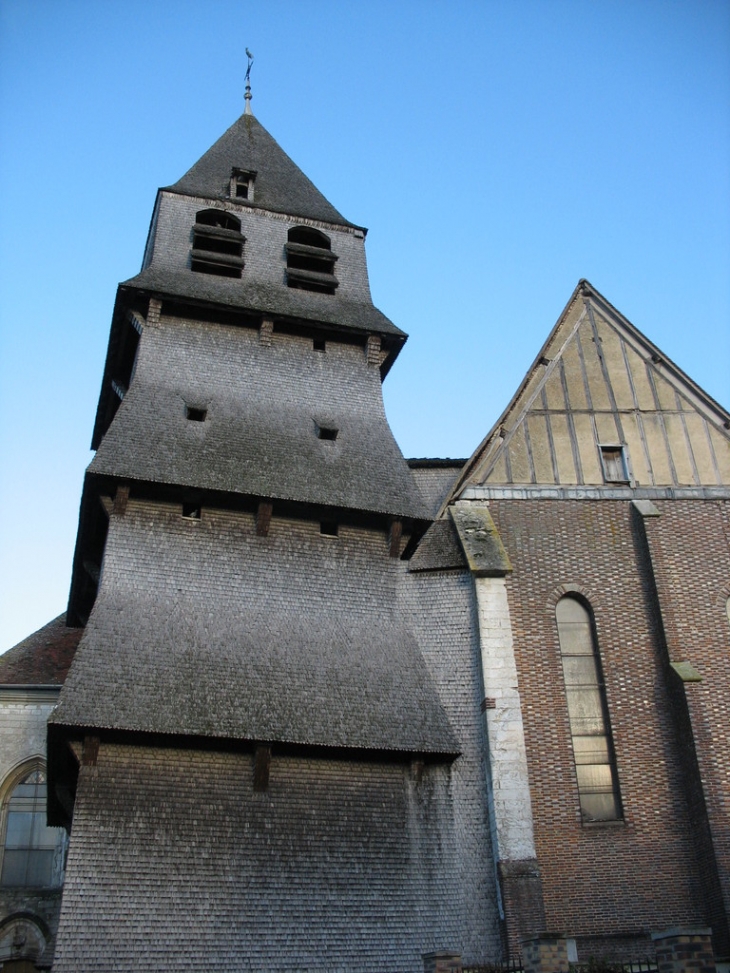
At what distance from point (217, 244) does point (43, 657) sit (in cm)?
930

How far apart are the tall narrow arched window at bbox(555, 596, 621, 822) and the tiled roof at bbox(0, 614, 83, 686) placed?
30.2 ft

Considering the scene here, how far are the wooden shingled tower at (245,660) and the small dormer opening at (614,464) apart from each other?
3.71 m

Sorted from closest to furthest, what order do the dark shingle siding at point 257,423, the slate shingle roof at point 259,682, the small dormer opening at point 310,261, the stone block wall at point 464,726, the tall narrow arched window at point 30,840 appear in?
the slate shingle roof at point 259,682 → the stone block wall at point 464,726 → the dark shingle siding at point 257,423 → the tall narrow arched window at point 30,840 → the small dormer opening at point 310,261

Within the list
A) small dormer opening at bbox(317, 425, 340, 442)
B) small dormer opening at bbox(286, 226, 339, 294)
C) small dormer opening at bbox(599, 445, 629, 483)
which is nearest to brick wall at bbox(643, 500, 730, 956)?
small dormer opening at bbox(599, 445, 629, 483)

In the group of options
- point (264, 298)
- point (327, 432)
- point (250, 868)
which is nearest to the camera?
point (250, 868)

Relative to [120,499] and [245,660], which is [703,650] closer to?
[245,660]

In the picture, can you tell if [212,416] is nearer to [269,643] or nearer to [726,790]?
[269,643]

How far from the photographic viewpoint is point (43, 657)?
19828 mm

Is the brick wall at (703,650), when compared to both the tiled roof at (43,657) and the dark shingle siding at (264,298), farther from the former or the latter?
the tiled roof at (43,657)

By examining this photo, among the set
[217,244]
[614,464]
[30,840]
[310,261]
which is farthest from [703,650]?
[217,244]

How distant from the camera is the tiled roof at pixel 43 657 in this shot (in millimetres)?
19062

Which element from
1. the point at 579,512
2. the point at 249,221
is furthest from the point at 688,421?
the point at 249,221

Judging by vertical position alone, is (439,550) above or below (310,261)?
below

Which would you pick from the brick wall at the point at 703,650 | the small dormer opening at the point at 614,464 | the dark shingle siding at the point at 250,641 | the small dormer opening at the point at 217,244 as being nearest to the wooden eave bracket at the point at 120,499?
the dark shingle siding at the point at 250,641
